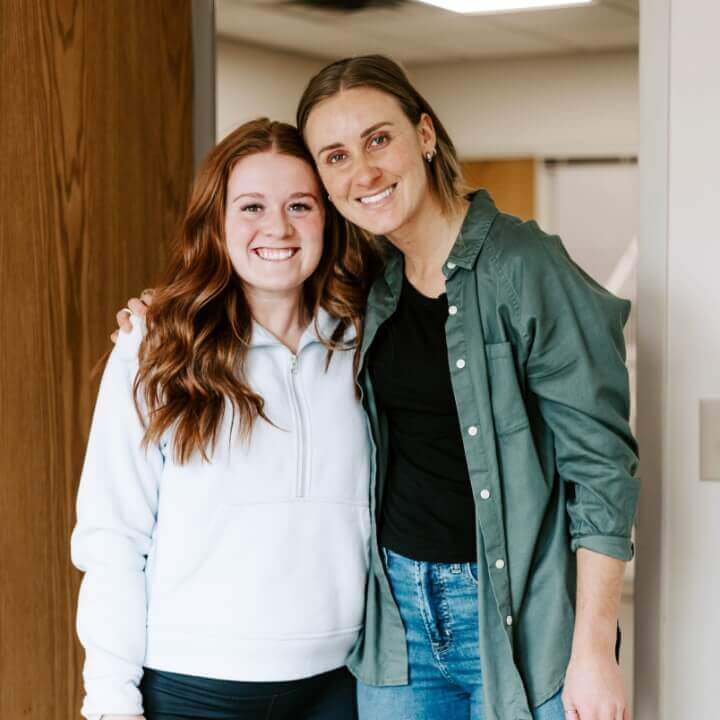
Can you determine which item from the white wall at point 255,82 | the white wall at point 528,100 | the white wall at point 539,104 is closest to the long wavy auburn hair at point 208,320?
the white wall at point 255,82

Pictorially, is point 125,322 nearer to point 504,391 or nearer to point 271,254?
point 271,254

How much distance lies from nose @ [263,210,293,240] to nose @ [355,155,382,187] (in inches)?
4.8

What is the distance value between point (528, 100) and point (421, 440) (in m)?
5.25

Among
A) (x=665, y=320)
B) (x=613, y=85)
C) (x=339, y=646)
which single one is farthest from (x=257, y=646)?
(x=613, y=85)

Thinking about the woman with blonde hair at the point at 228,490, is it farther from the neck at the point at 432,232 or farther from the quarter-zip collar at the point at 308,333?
the neck at the point at 432,232

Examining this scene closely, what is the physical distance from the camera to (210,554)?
4.68 ft

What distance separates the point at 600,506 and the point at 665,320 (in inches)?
14.1

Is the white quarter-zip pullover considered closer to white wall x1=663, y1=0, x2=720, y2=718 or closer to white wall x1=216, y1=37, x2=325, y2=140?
white wall x1=663, y1=0, x2=720, y2=718

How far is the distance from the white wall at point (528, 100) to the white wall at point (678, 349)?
448cm

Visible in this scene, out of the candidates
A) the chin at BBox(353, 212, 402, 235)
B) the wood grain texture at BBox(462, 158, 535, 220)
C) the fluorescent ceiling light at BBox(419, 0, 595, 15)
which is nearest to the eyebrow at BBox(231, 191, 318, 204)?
the chin at BBox(353, 212, 402, 235)

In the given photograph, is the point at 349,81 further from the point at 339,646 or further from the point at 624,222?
the point at 624,222

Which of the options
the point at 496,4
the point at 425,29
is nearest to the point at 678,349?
the point at 496,4

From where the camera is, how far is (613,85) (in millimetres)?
6156

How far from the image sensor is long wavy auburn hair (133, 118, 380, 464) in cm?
144
